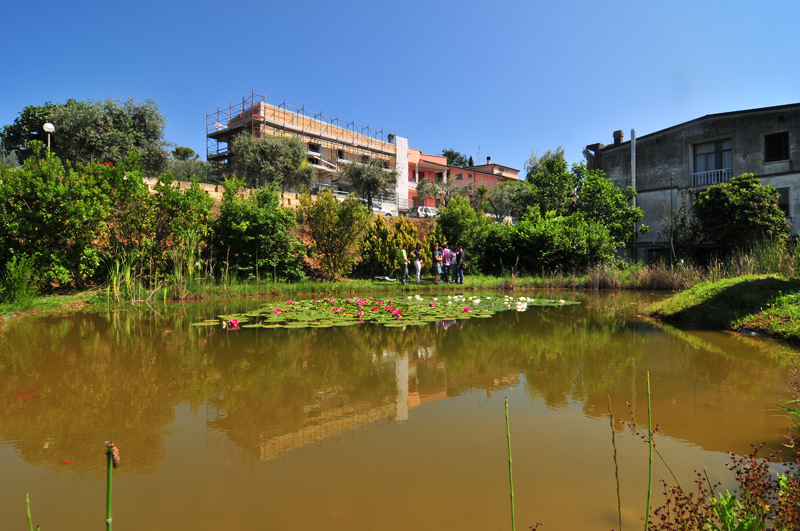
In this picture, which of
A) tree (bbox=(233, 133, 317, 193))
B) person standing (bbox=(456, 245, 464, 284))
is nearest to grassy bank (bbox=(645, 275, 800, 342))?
person standing (bbox=(456, 245, 464, 284))

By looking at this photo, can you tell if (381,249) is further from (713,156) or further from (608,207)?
(713,156)

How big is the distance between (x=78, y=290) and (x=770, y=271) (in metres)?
16.7

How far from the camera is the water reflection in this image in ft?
9.82

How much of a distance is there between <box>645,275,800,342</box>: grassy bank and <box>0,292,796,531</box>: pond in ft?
2.74

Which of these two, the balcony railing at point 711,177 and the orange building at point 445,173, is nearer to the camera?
the balcony railing at point 711,177

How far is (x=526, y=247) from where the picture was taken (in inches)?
760

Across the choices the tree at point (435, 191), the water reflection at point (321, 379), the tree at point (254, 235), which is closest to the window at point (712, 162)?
the water reflection at point (321, 379)

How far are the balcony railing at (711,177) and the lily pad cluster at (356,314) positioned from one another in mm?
16100

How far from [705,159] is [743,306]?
60.0 feet

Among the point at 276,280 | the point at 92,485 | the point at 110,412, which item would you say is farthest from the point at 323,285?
the point at 92,485

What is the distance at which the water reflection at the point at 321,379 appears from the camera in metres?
2.99

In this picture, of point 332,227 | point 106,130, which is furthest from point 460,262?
point 106,130

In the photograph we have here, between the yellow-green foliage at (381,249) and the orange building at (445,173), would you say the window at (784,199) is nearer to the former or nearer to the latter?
the yellow-green foliage at (381,249)

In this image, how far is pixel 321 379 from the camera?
4.23m
